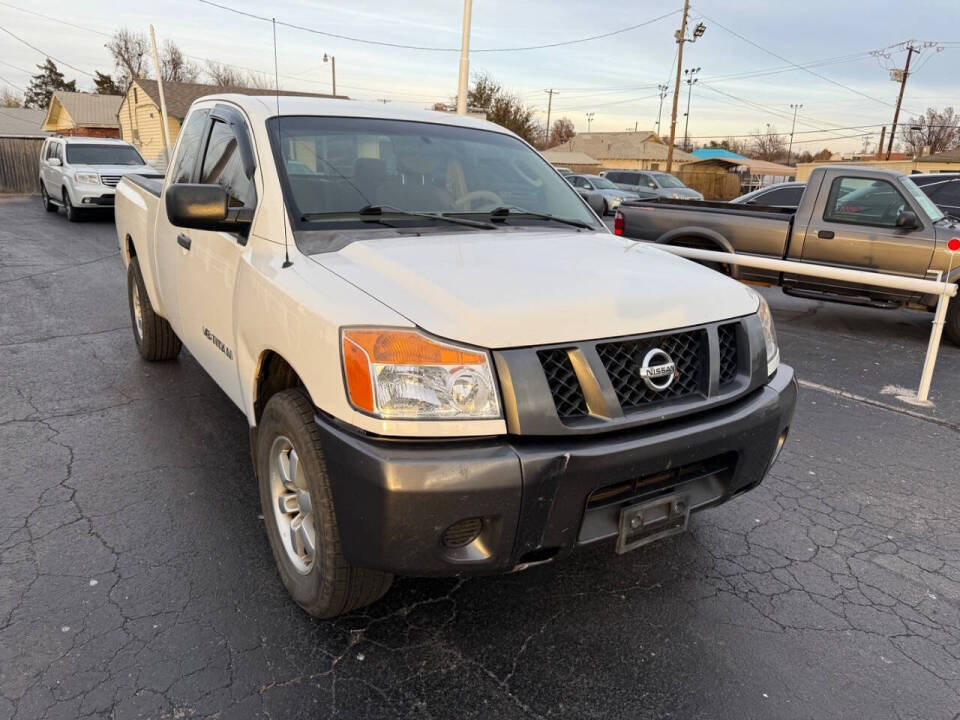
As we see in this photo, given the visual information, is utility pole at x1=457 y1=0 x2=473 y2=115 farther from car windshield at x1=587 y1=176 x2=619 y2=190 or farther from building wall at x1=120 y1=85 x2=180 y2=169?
building wall at x1=120 y1=85 x2=180 y2=169

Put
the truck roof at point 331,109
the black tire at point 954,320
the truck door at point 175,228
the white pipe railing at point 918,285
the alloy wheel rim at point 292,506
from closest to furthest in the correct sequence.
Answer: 1. the alloy wheel rim at point 292,506
2. the truck roof at point 331,109
3. the truck door at point 175,228
4. the white pipe railing at point 918,285
5. the black tire at point 954,320

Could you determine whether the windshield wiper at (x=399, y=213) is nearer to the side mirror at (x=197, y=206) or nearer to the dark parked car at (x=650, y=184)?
the side mirror at (x=197, y=206)

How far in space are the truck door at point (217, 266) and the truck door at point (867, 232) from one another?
6878mm

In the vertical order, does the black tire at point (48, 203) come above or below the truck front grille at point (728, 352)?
below

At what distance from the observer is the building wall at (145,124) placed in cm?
3909

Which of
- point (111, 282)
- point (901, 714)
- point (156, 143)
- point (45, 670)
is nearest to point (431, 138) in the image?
point (45, 670)

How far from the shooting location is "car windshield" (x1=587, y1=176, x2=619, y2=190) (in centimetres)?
2553

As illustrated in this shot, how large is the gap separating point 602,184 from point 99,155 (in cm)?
1696

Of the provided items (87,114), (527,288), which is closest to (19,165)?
(527,288)

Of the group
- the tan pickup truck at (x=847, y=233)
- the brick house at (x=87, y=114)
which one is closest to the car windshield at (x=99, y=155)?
the tan pickup truck at (x=847, y=233)

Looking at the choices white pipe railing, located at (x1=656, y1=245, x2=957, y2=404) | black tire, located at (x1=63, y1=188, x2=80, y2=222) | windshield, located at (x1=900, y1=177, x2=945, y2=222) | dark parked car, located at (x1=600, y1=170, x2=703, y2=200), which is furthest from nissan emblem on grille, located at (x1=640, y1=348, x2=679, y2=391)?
dark parked car, located at (x1=600, y1=170, x2=703, y2=200)

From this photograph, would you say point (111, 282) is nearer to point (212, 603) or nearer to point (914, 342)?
point (212, 603)

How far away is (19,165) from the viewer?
2583 cm

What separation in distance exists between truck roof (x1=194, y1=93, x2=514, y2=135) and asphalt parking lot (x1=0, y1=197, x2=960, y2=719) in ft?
6.35
